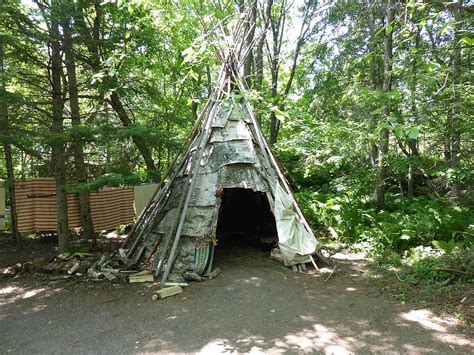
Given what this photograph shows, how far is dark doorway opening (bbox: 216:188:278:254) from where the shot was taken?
985 centimetres

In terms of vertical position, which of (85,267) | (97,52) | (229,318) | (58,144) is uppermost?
(97,52)

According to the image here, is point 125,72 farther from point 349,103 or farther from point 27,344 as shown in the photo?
point 349,103

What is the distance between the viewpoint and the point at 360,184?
31.7ft

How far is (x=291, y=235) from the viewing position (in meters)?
6.61

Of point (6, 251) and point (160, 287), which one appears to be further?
point (6, 251)

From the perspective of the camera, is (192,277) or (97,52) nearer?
(192,277)

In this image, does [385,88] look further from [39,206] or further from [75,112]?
[39,206]

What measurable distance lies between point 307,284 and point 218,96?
432 cm

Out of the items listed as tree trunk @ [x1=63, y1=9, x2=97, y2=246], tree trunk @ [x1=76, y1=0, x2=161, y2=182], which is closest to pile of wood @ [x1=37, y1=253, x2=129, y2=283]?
tree trunk @ [x1=63, y1=9, x2=97, y2=246]

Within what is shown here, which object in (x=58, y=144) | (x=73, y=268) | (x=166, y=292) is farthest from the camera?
(x=73, y=268)

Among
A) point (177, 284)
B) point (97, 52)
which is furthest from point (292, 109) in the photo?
point (177, 284)

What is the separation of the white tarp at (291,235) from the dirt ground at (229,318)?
1.27ft

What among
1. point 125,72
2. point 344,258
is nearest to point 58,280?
point 125,72

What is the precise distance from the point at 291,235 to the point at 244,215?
14.0ft
